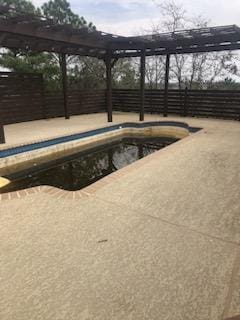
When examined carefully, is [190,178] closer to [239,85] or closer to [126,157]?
[126,157]

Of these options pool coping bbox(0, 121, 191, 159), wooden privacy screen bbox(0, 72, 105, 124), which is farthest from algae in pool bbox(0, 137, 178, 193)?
wooden privacy screen bbox(0, 72, 105, 124)

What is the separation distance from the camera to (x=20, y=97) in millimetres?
9258

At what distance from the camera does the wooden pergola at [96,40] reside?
5.76 metres

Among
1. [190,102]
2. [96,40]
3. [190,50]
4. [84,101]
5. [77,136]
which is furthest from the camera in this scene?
[84,101]

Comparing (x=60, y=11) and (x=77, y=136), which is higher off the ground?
(x=60, y=11)

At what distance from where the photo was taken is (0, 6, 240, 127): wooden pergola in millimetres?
5763

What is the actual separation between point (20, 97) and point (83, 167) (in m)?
5.14

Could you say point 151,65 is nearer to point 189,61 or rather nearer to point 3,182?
point 189,61

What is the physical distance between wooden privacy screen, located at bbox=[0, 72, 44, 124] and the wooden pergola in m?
1.03

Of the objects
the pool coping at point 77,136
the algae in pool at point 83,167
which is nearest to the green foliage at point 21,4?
the pool coping at point 77,136

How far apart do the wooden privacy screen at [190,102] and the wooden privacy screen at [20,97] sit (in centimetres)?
381

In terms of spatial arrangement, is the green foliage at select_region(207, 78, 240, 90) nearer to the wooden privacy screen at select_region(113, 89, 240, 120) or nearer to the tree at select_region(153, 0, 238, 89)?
the tree at select_region(153, 0, 238, 89)

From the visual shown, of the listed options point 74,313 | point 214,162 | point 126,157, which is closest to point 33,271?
point 74,313

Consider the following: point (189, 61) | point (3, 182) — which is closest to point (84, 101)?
point (189, 61)
